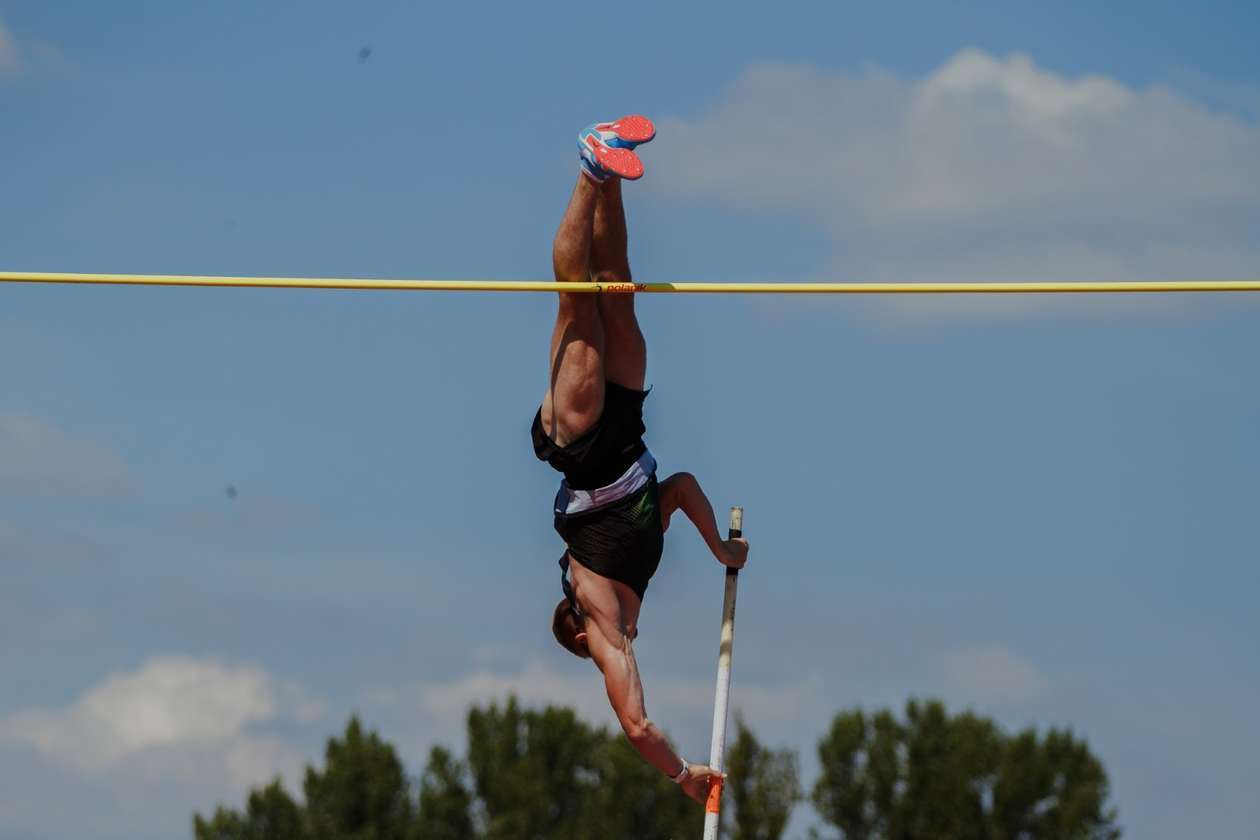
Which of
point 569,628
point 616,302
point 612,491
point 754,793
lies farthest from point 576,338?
point 754,793

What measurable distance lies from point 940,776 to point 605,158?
3630cm

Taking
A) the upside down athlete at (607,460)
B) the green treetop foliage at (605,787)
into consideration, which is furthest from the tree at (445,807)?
the upside down athlete at (607,460)

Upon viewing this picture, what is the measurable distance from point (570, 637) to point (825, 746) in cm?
3438

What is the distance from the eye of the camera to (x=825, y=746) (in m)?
44.2

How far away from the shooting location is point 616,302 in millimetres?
10172

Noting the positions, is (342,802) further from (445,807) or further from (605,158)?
(605,158)

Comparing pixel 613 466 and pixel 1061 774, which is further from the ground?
pixel 1061 774

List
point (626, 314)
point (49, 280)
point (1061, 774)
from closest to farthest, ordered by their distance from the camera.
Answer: point (626, 314)
point (49, 280)
point (1061, 774)

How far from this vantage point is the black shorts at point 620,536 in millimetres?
10500

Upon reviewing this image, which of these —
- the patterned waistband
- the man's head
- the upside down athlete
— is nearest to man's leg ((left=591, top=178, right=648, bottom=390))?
the upside down athlete

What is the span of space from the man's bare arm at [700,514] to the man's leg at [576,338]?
2.62 feet

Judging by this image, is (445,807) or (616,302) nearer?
(616,302)

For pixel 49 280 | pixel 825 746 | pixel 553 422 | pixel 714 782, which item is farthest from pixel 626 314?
pixel 825 746

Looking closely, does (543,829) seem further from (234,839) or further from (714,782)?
(714,782)
